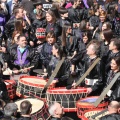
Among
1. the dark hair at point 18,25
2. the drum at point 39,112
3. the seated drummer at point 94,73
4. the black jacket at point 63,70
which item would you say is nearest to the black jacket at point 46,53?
the dark hair at point 18,25

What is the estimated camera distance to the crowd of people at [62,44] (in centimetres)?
888

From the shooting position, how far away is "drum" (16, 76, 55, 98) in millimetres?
9422

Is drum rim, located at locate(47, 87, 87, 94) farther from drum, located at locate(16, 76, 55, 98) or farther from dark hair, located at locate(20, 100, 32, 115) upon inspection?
dark hair, located at locate(20, 100, 32, 115)

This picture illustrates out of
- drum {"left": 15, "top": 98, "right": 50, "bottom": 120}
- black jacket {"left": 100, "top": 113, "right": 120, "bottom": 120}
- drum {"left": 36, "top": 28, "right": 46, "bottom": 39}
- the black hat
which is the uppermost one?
the black hat

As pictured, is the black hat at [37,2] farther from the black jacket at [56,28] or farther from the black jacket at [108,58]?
the black jacket at [108,58]

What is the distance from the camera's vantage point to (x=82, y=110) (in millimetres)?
8531

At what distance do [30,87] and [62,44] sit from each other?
1.46 metres

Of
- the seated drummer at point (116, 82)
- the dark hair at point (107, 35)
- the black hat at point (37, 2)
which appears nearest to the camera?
the seated drummer at point (116, 82)

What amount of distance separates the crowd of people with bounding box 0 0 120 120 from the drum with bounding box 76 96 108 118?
0.23m

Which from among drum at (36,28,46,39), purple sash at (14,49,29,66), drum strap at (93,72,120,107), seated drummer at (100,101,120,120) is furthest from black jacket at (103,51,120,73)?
drum at (36,28,46,39)

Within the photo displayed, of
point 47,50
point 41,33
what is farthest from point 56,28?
point 47,50

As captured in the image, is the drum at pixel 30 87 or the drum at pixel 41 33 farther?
the drum at pixel 41 33

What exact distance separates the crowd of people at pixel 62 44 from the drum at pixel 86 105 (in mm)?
234

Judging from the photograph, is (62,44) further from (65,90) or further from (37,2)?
(37,2)
